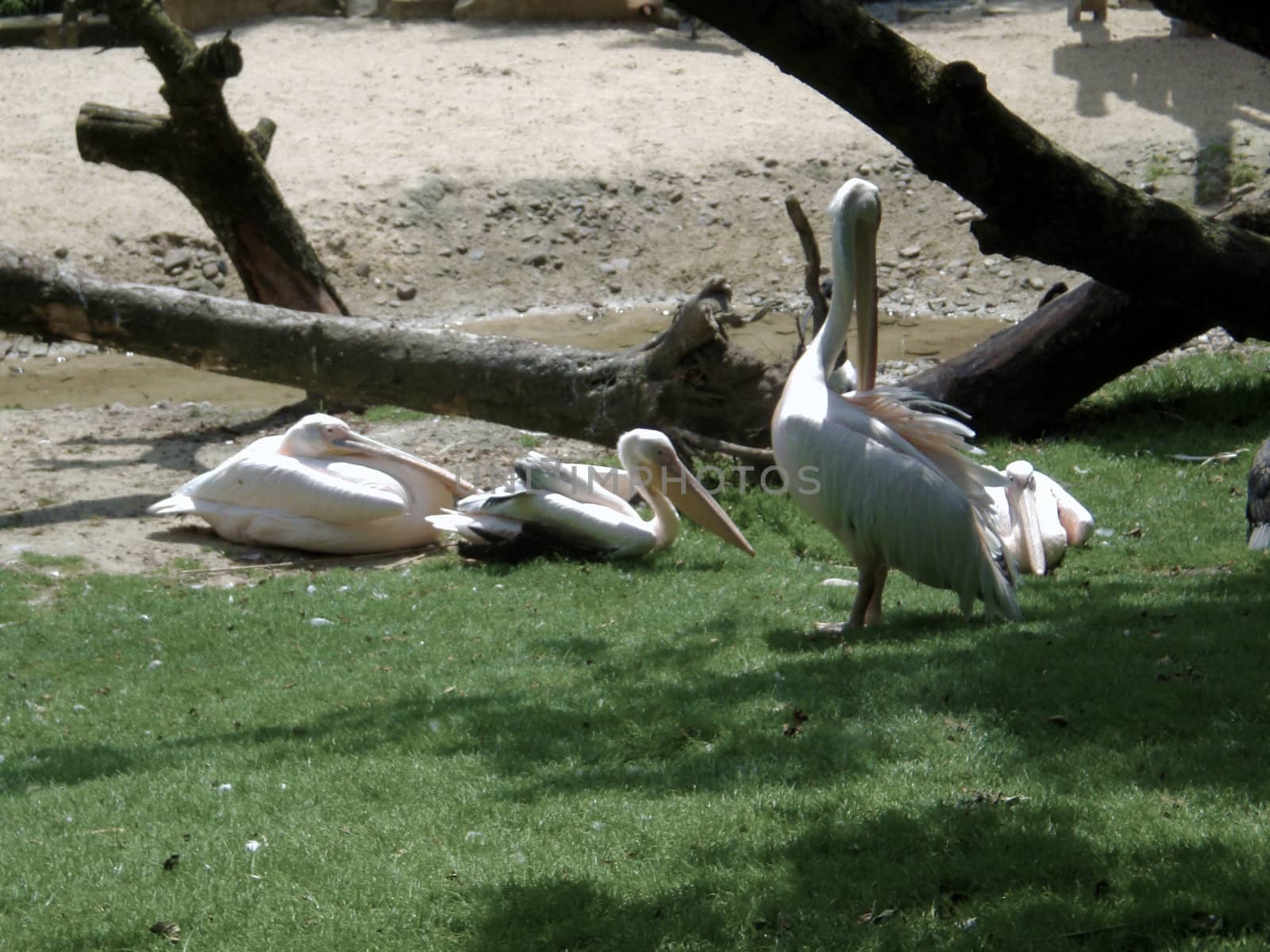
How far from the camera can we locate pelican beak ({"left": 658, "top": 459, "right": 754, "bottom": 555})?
347 inches

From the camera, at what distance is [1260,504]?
7.85 m

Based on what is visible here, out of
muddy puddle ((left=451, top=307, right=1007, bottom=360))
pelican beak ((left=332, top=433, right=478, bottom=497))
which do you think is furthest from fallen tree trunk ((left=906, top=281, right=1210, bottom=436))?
pelican beak ((left=332, top=433, right=478, bottom=497))

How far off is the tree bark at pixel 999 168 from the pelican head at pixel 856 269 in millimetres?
2784

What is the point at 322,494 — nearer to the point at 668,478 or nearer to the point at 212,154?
the point at 668,478

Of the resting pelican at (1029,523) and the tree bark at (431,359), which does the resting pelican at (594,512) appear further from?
the resting pelican at (1029,523)

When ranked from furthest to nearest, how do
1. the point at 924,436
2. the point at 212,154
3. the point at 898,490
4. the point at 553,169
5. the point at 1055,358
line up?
the point at 553,169
the point at 212,154
the point at 1055,358
the point at 924,436
the point at 898,490

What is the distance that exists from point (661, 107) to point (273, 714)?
15347mm

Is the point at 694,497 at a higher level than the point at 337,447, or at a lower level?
lower

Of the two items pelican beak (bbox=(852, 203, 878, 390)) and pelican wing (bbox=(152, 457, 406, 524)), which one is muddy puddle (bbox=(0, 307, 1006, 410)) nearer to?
pelican wing (bbox=(152, 457, 406, 524))

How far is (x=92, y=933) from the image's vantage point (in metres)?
4.15

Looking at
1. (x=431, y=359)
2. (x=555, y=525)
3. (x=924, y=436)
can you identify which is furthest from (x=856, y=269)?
(x=431, y=359)

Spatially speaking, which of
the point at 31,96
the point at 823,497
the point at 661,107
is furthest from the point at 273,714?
the point at 31,96

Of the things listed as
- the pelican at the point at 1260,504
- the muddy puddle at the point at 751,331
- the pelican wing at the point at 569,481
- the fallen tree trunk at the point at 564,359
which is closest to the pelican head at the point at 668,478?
the pelican wing at the point at 569,481

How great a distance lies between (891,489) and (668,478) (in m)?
2.62
